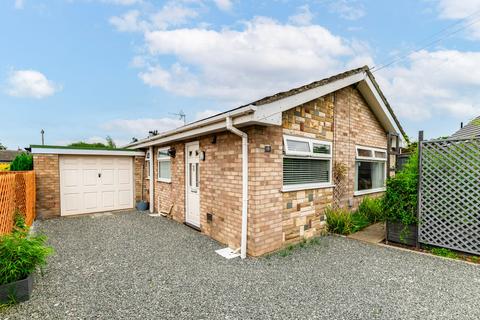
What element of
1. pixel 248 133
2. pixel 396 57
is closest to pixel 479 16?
pixel 396 57

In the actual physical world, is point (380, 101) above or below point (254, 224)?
above

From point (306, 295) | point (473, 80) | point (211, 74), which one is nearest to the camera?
point (306, 295)

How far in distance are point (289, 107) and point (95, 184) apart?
8784 mm

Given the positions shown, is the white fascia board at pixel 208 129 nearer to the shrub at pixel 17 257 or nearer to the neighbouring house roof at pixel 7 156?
the shrub at pixel 17 257

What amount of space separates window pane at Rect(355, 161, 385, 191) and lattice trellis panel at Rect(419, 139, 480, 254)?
2.70 m

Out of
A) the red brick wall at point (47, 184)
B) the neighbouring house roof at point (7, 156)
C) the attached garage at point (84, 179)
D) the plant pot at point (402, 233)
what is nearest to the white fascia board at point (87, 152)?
the attached garage at point (84, 179)

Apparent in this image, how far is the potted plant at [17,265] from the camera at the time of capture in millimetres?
3180

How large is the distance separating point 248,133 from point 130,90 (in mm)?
8933

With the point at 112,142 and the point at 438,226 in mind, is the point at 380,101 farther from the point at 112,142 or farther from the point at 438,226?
the point at 112,142

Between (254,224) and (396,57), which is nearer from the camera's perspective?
(254,224)

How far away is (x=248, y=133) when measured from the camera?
5012mm

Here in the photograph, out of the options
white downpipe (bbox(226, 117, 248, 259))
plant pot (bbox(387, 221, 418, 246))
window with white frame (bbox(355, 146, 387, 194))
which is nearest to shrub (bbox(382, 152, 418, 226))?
plant pot (bbox(387, 221, 418, 246))

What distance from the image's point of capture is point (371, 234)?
6.55m

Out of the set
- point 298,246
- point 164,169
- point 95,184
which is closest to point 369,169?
point 298,246
